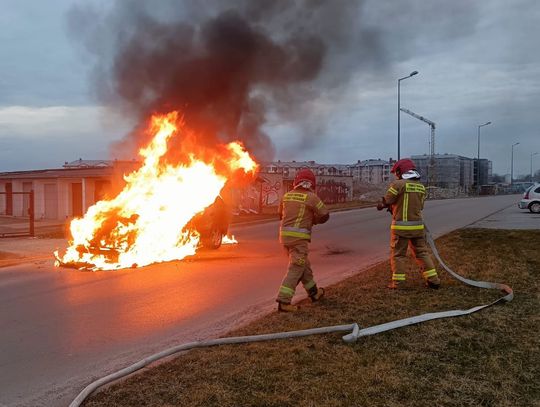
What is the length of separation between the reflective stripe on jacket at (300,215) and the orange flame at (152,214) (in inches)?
171

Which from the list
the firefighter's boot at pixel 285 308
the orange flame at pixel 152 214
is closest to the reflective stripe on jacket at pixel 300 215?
the firefighter's boot at pixel 285 308

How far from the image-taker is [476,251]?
1019cm

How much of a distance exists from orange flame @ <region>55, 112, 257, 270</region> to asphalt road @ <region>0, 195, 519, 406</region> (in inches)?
21.9

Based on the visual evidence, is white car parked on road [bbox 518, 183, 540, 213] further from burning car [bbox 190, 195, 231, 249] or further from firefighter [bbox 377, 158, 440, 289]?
firefighter [bbox 377, 158, 440, 289]

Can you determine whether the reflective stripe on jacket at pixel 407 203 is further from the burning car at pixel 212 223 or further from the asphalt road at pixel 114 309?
the burning car at pixel 212 223

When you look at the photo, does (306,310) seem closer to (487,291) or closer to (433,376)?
(433,376)

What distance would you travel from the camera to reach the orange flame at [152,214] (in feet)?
30.7

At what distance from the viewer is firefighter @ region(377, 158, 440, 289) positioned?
667 cm

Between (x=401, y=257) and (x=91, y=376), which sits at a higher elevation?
(x=401, y=257)

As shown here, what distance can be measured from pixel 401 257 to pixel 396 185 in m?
0.99

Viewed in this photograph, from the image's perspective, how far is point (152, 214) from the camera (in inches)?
387

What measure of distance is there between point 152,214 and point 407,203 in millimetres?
5213

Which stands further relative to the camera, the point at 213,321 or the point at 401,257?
the point at 401,257

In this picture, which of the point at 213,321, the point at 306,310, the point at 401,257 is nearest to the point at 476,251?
the point at 401,257
